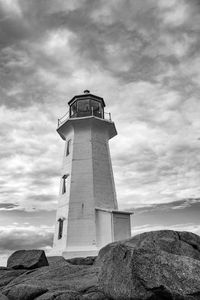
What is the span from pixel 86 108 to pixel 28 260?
512 inches

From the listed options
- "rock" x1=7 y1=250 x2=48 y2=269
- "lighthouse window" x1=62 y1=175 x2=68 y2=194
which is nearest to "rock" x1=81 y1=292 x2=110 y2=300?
"rock" x1=7 y1=250 x2=48 y2=269

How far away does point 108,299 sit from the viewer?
4812 mm

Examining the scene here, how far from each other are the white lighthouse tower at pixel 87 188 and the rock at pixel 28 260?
530 centimetres

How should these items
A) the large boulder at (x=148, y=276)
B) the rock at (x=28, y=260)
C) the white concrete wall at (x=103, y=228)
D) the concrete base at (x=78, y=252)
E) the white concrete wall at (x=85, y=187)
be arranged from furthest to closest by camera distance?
the white concrete wall at (x=85, y=187) < the white concrete wall at (x=103, y=228) < the concrete base at (x=78, y=252) < the rock at (x=28, y=260) < the large boulder at (x=148, y=276)

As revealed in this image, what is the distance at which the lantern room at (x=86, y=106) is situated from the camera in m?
20.2

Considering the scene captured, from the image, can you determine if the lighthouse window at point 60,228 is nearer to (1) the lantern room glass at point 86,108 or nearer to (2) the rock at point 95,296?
(1) the lantern room glass at point 86,108

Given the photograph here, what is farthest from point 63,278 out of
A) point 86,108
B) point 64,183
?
point 86,108

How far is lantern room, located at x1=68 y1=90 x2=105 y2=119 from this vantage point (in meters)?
20.2

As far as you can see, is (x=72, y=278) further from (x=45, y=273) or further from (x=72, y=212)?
(x=72, y=212)

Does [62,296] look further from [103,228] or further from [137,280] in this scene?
[103,228]

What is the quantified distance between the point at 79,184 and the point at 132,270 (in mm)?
12797

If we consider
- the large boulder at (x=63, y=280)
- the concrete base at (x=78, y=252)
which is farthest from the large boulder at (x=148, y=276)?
the concrete base at (x=78, y=252)

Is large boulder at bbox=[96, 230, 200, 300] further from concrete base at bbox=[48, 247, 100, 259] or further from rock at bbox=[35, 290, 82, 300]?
concrete base at bbox=[48, 247, 100, 259]

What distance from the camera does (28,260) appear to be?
9.59m
